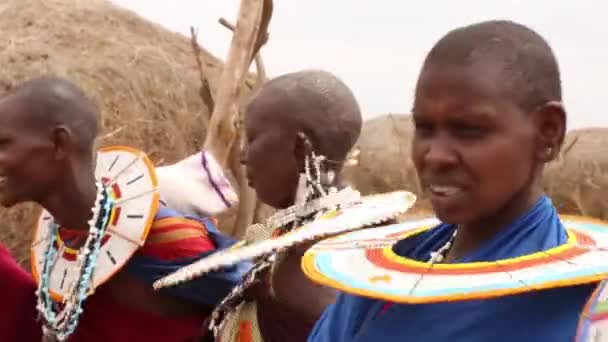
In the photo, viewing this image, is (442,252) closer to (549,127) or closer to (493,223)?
(493,223)

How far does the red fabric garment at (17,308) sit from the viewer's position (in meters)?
3.21

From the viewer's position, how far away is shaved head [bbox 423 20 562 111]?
1.42 m

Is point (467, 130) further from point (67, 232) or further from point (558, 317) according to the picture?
point (67, 232)

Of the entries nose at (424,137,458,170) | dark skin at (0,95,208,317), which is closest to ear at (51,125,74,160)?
dark skin at (0,95,208,317)

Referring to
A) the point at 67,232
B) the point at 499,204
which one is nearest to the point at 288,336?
the point at 67,232

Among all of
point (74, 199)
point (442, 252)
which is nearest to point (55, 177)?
point (74, 199)

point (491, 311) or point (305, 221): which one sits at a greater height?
point (491, 311)

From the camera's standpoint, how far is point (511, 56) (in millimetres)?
1442

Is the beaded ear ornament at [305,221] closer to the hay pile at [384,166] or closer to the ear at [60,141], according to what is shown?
the ear at [60,141]

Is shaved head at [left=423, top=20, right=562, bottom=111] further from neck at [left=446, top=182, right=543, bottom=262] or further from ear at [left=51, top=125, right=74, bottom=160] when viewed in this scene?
ear at [left=51, top=125, right=74, bottom=160]

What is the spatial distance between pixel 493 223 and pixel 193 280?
60.8 inches

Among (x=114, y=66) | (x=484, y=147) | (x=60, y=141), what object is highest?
(x=484, y=147)

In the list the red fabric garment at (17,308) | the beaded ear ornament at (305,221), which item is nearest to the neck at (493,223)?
the beaded ear ornament at (305,221)

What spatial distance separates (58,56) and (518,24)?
5758 mm
